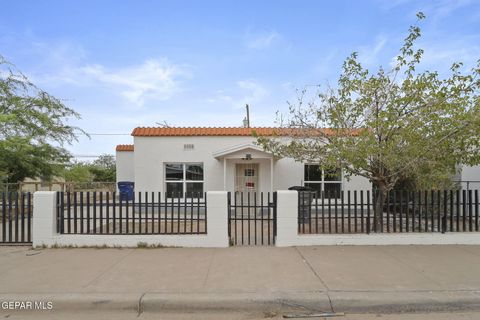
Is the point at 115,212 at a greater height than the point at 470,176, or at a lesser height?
lesser

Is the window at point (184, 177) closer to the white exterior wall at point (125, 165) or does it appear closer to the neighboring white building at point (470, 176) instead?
the white exterior wall at point (125, 165)

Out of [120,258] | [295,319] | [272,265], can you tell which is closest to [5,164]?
[120,258]

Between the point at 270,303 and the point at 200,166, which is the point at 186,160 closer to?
the point at 200,166

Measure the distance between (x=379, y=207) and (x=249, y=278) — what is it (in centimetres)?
398

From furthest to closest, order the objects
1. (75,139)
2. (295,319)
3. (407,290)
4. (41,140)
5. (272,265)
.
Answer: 1. (75,139)
2. (41,140)
3. (272,265)
4. (407,290)
5. (295,319)

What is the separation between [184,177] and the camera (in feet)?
47.3

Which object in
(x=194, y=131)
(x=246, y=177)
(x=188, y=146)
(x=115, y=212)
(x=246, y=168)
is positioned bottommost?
(x=115, y=212)

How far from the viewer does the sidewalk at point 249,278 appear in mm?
4531

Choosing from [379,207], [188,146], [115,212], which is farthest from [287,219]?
[188,146]

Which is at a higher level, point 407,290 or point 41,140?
point 41,140

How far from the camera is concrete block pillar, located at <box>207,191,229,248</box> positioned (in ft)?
23.9

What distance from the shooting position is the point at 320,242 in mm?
7355

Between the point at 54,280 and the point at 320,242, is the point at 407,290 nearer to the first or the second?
the point at 320,242

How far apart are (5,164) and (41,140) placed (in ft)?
8.32
